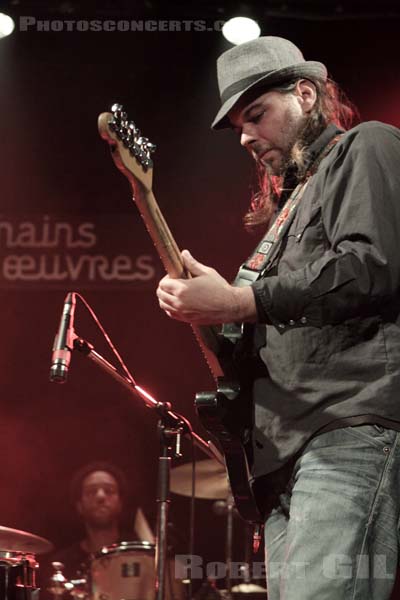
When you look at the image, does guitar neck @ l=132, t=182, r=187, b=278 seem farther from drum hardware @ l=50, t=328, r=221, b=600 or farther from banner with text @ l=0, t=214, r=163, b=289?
banner with text @ l=0, t=214, r=163, b=289

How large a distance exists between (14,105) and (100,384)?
227 centimetres

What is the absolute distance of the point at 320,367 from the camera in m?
1.91

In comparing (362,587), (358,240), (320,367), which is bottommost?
(362,587)

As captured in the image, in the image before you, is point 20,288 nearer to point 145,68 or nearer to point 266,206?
point 145,68

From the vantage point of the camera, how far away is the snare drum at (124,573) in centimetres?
518

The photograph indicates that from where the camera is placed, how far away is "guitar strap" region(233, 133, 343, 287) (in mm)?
2184

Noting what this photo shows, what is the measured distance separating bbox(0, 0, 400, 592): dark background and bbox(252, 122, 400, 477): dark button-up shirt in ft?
14.1

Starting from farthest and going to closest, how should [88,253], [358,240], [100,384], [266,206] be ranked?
[100,384]
[88,253]
[266,206]
[358,240]

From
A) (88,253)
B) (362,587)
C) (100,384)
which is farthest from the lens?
(100,384)

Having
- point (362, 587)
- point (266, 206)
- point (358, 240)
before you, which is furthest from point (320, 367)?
point (266, 206)

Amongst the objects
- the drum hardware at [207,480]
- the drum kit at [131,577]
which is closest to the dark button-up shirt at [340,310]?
the drum kit at [131,577]

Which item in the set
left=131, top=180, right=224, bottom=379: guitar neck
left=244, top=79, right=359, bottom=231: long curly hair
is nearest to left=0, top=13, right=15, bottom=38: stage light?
left=244, top=79, right=359, bottom=231: long curly hair

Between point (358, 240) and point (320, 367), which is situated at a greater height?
point (358, 240)

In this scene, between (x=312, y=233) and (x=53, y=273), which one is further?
(x=53, y=273)
